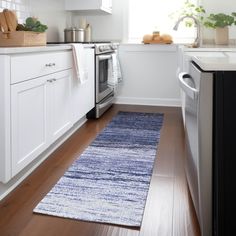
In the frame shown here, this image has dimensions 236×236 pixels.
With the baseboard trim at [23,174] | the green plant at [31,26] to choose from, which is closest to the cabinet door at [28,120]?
the baseboard trim at [23,174]

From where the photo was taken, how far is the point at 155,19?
455 centimetres

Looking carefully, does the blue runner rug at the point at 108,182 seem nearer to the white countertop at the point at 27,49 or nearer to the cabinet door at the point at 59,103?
the cabinet door at the point at 59,103

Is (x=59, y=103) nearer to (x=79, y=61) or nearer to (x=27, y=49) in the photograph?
(x=79, y=61)

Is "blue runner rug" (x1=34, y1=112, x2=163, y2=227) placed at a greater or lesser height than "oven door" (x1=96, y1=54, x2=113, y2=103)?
lesser

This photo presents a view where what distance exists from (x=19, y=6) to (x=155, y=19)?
2.23m

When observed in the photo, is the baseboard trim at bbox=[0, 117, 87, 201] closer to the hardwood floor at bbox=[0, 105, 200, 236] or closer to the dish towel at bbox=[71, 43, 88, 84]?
the hardwood floor at bbox=[0, 105, 200, 236]

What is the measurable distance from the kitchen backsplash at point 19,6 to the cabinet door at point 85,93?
2.20 ft

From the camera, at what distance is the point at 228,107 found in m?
1.20

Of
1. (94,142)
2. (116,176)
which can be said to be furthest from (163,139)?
(116,176)

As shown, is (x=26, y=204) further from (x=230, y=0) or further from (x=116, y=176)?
(x=230, y=0)

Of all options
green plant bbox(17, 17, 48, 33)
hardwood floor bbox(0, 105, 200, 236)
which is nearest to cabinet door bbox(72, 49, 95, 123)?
hardwood floor bbox(0, 105, 200, 236)

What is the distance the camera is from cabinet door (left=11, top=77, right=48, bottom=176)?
5.90ft

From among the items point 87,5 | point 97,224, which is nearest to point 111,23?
point 87,5

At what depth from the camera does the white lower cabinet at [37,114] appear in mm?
1820
